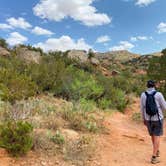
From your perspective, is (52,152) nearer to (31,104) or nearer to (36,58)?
(31,104)

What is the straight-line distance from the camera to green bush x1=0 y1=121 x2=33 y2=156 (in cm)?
705

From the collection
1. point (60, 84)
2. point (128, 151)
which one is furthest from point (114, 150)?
point (60, 84)

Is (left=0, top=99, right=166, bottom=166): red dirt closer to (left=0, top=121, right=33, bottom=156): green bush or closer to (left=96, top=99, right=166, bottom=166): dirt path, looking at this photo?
(left=96, top=99, right=166, bottom=166): dirt path

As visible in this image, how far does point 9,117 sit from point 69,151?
1.80 metres

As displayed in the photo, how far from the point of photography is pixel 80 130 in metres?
9.64

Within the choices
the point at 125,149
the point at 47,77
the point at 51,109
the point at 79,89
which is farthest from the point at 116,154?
the point at 47,77

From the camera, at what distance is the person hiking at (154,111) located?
25.6 ft

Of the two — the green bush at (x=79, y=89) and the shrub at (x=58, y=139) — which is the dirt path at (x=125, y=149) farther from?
the green bush at (x=79, y=89)

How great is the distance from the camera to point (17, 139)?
280 inches

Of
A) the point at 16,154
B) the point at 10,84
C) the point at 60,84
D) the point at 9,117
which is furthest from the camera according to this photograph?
the point at 60,84

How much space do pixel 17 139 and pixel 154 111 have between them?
3.00 meters

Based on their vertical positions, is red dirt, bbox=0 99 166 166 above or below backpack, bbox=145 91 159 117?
below

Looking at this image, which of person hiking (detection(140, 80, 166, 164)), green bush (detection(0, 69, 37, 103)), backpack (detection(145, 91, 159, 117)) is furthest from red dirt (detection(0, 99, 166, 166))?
green bush (detection(0, 69, 37, 103))

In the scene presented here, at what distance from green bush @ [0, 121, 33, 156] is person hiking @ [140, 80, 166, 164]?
8.59 feet
